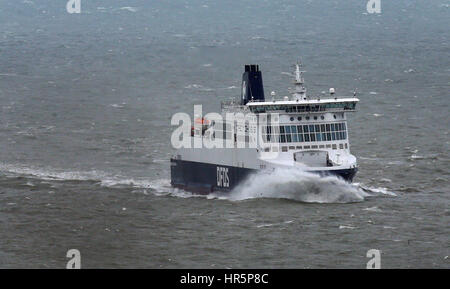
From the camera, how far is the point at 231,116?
81.8 metres

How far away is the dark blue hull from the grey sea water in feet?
3.56

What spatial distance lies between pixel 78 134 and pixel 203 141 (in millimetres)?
25730

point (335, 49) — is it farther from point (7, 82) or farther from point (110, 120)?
point (110, 120)

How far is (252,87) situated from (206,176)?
787 centimetres

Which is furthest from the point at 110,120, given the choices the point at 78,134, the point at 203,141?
the point at 203,141

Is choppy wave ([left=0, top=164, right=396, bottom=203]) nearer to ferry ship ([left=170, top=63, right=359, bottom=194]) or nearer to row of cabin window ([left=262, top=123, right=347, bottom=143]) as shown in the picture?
ferry ship ([left=170, top=63, right=359, bottom=194])

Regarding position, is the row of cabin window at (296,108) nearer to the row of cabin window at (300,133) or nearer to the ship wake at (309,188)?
the row of cabin window at (300,133)

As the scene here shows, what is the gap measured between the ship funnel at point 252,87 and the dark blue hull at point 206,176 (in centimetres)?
625

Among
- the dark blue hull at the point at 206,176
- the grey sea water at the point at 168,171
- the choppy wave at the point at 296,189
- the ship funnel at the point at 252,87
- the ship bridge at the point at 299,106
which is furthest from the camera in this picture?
the ship funnel at the point at 252,87

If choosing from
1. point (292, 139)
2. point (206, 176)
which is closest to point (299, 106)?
point (292, 139)

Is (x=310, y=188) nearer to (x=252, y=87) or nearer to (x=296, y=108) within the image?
(x=296, y=108)

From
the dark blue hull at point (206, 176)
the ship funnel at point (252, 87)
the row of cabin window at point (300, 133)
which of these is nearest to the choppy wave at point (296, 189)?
the dark blue hull at point (206, 176)

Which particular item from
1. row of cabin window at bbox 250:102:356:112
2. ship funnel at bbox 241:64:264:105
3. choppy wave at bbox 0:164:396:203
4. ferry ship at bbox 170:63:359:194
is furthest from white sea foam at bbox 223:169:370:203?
ship funnel at bbox 241:64:264:105

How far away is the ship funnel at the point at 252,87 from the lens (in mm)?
84938
